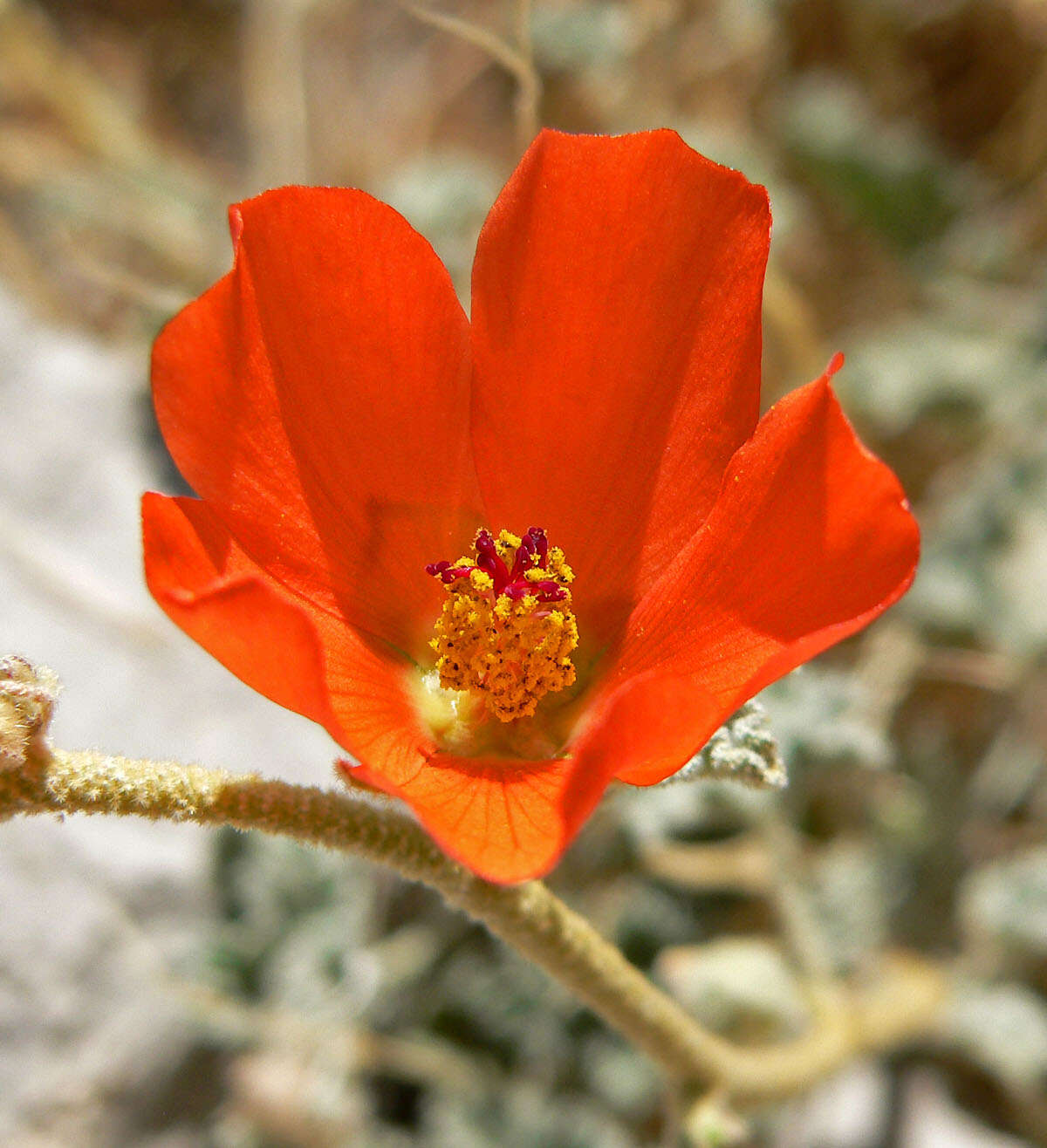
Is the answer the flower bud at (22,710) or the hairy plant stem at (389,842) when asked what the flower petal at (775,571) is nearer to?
the hairy plant stem at (389,842)

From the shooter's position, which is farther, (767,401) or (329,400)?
(767,401)

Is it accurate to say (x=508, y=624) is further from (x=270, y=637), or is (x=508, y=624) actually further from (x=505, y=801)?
(x=270, y=637)

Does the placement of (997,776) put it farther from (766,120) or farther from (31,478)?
(31,478)

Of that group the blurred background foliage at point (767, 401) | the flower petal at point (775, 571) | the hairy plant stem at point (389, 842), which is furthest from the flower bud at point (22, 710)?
the blurred background foliage at point (767, 401)

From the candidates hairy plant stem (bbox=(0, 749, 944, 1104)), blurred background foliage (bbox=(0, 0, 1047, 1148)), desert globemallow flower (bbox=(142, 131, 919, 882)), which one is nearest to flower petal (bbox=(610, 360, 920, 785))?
desert globemallow flower (bbox=(142, 131, 919, 882))

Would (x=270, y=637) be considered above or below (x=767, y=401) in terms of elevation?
below

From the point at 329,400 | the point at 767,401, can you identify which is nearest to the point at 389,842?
the point at 329,400
